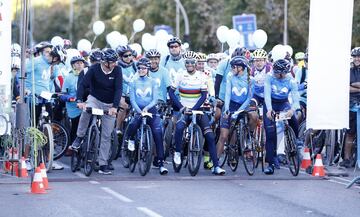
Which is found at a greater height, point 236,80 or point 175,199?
point 236,80

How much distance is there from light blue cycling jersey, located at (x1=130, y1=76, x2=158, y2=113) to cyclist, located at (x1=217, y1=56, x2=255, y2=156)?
1.12 m

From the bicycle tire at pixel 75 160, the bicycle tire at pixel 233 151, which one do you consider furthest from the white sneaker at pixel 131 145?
the bicycle tire at pixel 233 151

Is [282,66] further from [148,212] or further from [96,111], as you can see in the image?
[148,212]

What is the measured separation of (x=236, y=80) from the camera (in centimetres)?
1827

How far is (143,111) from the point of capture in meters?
17.9

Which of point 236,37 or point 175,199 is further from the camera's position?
point 236,37

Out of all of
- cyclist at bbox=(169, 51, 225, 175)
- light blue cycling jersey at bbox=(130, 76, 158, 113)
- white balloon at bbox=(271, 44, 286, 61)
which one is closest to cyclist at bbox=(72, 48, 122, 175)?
light blue cycling jersey at bbox=(130, 76, 158, 113)

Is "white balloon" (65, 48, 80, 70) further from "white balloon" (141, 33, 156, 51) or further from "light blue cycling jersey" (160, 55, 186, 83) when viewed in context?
"light blue cycling jersey" (160, 55, 186, 83)

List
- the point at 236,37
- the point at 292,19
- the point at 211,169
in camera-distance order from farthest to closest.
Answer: the point at 292,19 → the point at 236,37 → the point at 211,169

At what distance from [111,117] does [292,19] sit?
90.1 ft

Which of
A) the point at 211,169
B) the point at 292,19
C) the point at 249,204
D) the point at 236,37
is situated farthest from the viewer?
the point at 292,19

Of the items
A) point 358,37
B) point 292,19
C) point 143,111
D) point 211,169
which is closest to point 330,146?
point 211,169

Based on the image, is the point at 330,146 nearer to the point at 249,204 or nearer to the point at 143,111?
the point at 143,111

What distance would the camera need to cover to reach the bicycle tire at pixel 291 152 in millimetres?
17547
